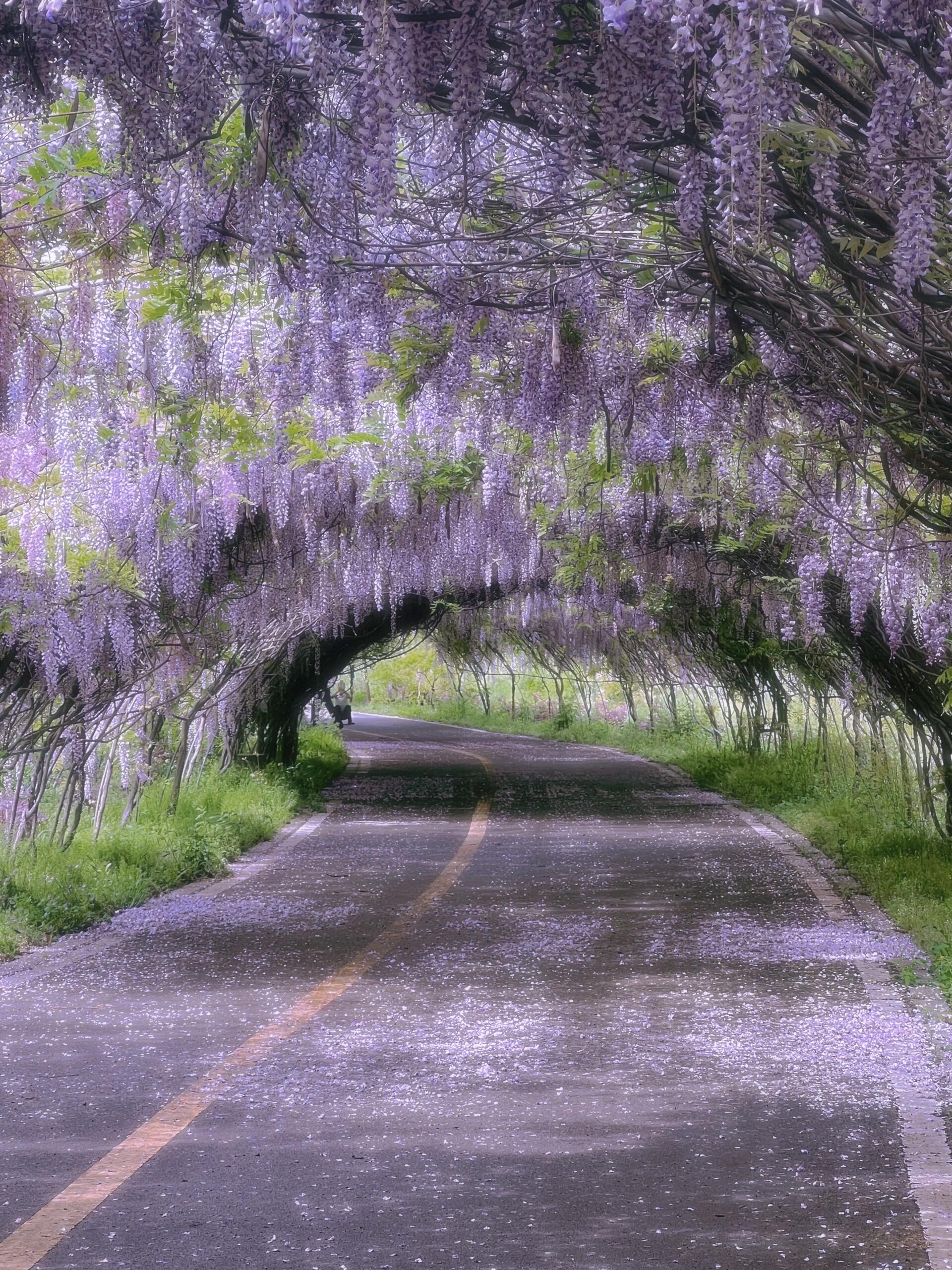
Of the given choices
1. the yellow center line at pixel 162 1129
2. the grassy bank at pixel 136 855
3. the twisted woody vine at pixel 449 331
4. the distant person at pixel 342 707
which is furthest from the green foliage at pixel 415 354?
the distant person at pixel 342 707

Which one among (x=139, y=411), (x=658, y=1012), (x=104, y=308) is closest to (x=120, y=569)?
(x=139, y=411)

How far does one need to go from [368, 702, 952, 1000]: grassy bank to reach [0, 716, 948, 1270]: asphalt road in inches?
17.8

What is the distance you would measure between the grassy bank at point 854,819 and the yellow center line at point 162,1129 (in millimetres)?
2897

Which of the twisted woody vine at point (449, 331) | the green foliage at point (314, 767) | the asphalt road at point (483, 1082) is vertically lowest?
the green foliage at point (314, 767)

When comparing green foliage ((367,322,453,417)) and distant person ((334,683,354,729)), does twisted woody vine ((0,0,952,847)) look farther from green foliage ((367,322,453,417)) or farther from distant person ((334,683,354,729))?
distant person ((334,683,354,729))

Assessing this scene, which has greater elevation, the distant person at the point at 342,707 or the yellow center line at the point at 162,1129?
the yellow center line at the point at 162,1129

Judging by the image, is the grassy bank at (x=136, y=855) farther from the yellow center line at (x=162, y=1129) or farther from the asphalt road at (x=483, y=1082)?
the yellow center line at (x=162, y=1129)

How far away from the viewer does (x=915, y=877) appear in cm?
1073

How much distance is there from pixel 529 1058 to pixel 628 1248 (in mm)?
2095

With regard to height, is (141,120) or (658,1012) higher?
(141,120)

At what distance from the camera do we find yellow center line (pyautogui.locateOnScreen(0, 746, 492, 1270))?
4070mm

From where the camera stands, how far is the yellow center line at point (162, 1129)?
407 cm

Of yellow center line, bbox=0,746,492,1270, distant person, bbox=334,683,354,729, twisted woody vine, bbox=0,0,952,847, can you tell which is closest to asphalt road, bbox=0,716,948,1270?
yellow center line, bbox=0,746,492,1270

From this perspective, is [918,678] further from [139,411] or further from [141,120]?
[141,120]
